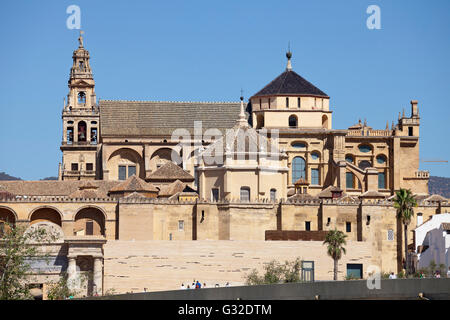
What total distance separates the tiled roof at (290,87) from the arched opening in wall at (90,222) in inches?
988

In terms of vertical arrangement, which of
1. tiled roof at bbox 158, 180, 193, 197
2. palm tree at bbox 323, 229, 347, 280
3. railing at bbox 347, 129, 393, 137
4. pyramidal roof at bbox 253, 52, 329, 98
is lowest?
palm tree at bbox 323, 229, 347, 280

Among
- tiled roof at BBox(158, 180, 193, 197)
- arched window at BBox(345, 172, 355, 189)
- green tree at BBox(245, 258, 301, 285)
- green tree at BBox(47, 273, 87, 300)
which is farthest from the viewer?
arched window at BBox(345, 172, 355, 189)

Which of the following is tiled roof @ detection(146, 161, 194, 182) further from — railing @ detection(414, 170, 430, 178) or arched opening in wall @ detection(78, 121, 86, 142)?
railing @ detection(414, 170, 430, 178)

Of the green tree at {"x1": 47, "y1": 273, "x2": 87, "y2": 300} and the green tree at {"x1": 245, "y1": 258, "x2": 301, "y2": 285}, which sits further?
the green tree at {"x1": 245, "y1": 258, "x2": 301, "y2": 285}

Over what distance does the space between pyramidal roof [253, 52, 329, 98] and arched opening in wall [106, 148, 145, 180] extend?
12707mm

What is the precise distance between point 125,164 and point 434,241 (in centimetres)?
3241

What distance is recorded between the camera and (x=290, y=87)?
330ft

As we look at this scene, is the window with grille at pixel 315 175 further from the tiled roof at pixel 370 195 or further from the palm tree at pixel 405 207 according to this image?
the palm tree at pixel 405 207

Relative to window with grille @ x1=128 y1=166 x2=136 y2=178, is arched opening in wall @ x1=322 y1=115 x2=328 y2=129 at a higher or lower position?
higher

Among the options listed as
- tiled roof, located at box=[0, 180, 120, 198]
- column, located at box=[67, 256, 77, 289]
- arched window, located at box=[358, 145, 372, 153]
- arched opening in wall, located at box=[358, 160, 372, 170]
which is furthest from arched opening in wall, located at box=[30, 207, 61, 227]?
arched window, located at box=[358, 145, 372, 153]

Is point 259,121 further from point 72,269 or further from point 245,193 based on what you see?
point 72,269

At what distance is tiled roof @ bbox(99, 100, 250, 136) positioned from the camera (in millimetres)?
101812

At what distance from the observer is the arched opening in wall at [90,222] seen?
81.8m

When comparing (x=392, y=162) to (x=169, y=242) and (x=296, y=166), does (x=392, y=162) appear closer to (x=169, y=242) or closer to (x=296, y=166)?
(x=296, y=166)
